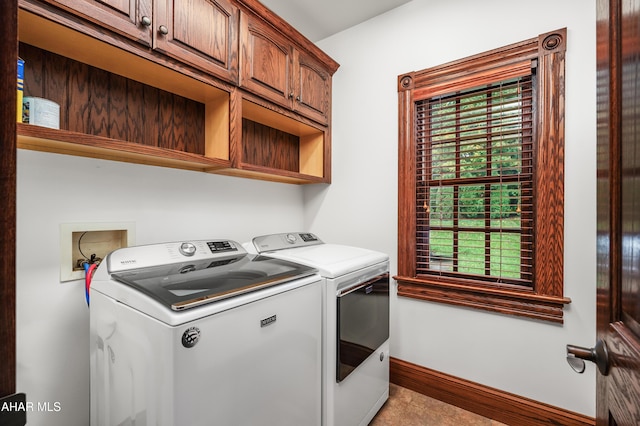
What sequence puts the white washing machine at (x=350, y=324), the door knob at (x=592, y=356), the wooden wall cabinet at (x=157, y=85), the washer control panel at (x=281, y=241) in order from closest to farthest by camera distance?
the door knob at (x=592, y=356), the wooden wall cabinet at (x=157, y=85), the white washing machine at (x=350, y=324), the washer control panel at (x=281, y=241)

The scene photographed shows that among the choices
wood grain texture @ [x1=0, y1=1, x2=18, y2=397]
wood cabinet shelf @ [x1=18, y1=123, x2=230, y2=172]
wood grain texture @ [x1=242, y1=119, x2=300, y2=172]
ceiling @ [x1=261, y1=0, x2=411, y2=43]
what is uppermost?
ceiling @ [x1=261, y1=0, x2=411, y2=43]

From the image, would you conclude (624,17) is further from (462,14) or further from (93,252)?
(93,252)

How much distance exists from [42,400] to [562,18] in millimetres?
3087

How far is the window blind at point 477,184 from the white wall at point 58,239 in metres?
1.63

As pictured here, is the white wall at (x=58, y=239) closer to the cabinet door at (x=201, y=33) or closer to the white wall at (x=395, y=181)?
the cabinet door at (x=201, y=33)

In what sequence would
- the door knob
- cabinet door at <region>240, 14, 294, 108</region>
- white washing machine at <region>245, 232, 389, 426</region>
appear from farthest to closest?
cabinet door at <region>240, 14, 294, 108</region> < white washing machine at <region>245, 232, 389, 426</region> < the door knob

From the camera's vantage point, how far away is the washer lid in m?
0.94

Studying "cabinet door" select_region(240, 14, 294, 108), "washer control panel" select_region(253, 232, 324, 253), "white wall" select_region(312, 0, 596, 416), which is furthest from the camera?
"washer control panel" select_region(253, 232, 324, 253)

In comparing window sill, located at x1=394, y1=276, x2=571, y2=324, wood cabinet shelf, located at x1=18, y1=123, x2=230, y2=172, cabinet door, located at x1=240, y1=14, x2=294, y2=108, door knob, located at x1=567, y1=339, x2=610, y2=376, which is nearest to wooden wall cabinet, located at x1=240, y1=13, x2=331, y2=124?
cabinet door, located at x1=240, y1=14, x2=294, y2=108

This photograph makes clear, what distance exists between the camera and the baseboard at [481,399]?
163 centimetres

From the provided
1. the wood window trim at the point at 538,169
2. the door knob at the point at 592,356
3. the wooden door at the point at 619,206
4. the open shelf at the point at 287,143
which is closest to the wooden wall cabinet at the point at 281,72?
the open shelf at the point at 287,143

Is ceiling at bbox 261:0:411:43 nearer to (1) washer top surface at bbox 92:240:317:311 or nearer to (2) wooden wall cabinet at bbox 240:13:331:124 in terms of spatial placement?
(2) wooden wall cabinet at bbox 240:13:331:124

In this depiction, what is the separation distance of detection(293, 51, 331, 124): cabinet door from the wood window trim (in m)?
0.69

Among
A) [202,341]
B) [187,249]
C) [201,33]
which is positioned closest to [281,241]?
[187,249]
